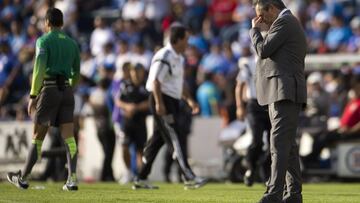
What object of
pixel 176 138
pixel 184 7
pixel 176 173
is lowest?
pixel 176 173

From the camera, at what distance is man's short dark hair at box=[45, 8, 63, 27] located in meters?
14.7

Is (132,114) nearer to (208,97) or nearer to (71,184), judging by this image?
(208,97)

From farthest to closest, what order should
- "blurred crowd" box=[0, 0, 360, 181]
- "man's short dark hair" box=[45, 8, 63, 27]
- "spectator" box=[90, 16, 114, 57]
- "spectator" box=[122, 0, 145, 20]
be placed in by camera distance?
"spectator" box=[122, 0, 145, 20] < "spectator" box=[90, 16, 114, 57] < "blurred crowd" box=[0, 0, 360, 181] < "man's short dark hair" box=[45, 8, 63, 27]

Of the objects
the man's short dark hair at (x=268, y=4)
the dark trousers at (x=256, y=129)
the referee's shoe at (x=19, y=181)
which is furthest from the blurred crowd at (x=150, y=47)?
the man's short dark hair at (x=268, y=4)

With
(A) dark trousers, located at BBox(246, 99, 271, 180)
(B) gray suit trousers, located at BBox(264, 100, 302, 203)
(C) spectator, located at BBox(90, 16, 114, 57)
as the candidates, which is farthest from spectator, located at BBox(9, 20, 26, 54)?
(B) gray suit trousers, located at BBox(264, 100, 302, 203)

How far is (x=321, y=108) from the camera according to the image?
868 inches

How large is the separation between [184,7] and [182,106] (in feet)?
40.3

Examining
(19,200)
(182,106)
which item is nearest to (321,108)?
(182,106)

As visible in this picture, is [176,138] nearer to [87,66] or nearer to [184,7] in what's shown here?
[87,66]

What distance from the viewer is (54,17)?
48.2 ft

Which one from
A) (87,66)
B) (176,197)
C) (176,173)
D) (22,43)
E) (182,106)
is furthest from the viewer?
(22,43)

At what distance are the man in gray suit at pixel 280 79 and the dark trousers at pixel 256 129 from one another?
6129 mm

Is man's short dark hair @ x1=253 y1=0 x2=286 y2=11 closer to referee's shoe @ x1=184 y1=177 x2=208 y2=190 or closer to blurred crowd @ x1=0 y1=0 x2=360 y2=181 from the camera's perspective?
referee's shoe @ x1=184 y1=177 x2=208 y2=190

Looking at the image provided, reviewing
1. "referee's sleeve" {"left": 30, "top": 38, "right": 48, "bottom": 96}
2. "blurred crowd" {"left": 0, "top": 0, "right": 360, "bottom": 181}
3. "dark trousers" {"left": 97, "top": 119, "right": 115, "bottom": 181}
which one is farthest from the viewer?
"blurred crowd" {"left": 0, "top": 0, "right": 360, "bottom": 181}
